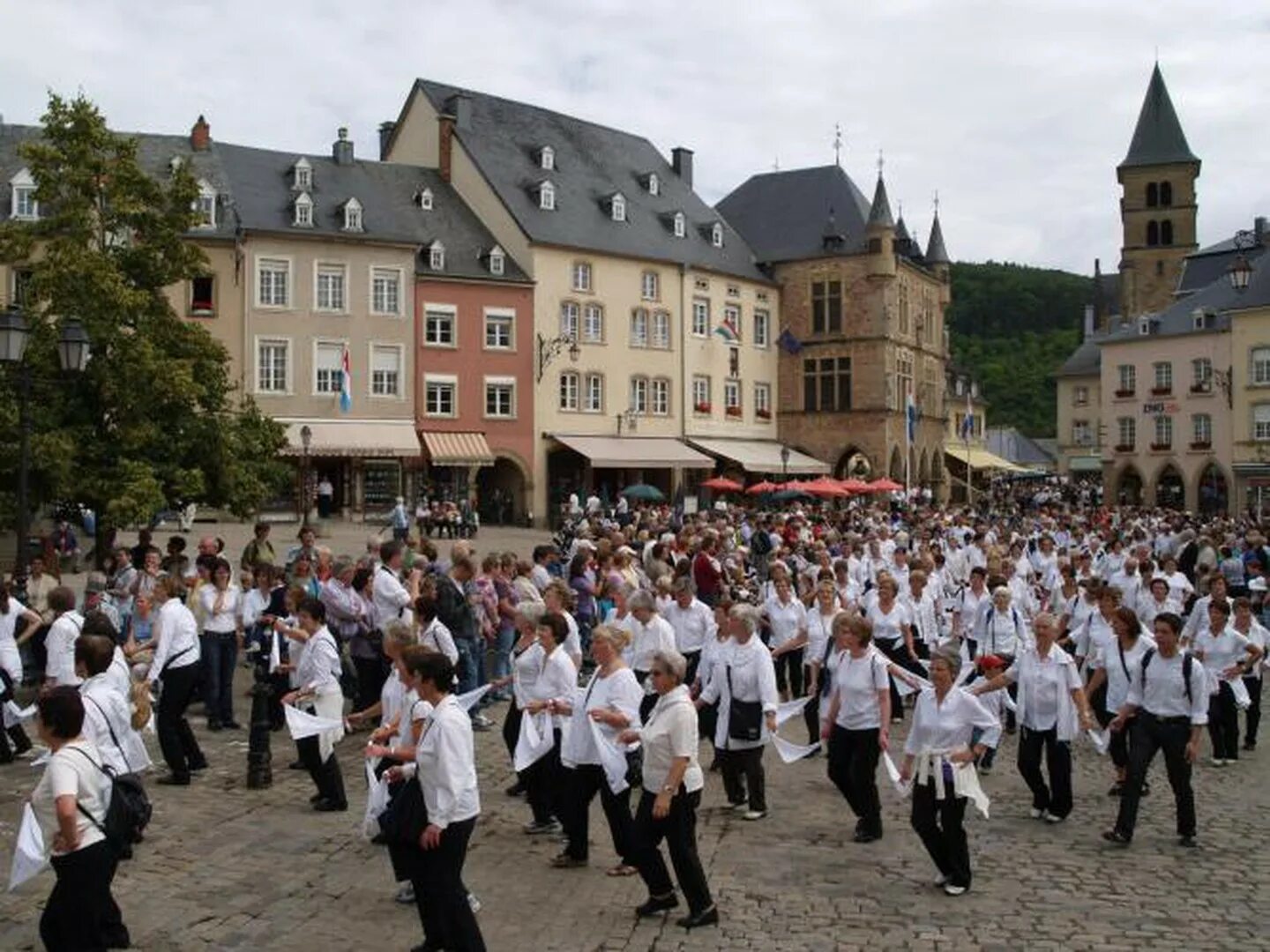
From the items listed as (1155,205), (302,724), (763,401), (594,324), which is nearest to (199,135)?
(594,324)

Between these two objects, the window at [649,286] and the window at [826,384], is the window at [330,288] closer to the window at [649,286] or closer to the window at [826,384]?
the window at [649,286]

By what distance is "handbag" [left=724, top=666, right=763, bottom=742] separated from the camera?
32.2 ft

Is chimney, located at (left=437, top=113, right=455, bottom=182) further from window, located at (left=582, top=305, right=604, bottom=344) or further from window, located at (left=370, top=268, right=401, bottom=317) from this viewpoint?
window, located at (left=582, top=305, right=604, bottom=344)

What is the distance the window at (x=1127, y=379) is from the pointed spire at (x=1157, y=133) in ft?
88.6

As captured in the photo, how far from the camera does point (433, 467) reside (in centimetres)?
4431

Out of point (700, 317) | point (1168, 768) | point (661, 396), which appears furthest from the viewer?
point (700, 317)

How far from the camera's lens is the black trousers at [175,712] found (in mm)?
10609

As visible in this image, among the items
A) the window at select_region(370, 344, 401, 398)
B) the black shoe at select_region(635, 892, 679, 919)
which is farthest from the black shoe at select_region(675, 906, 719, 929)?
the window at select_region(370, 344, 401, 398)

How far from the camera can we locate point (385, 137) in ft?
175

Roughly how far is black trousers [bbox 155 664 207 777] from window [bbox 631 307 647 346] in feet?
134

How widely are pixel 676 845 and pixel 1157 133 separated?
9159cm

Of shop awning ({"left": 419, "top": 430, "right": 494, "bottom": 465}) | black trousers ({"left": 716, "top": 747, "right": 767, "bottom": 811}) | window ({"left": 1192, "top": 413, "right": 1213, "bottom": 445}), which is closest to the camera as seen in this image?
black trousers ({"left": 716, "top": 747, "right": 767, "bottom": 811})

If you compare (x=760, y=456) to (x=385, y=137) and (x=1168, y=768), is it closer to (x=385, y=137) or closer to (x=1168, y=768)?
(x=385, y=137)

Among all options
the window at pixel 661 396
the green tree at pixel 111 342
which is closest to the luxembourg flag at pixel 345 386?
the window at pixel 661 396
